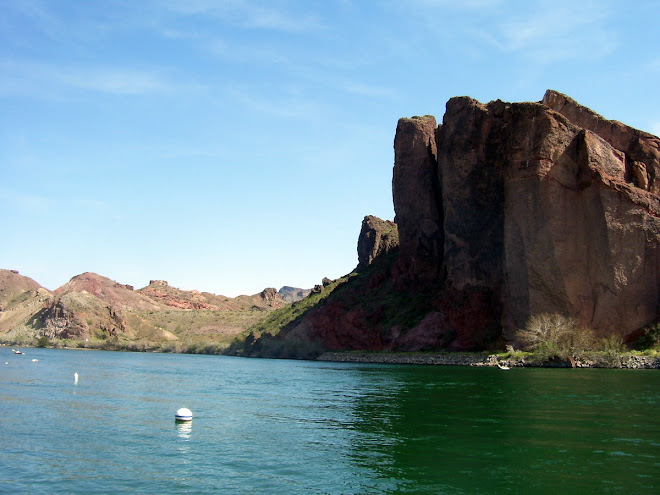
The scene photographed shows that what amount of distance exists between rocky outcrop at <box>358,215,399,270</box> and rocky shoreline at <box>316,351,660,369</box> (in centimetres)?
3061

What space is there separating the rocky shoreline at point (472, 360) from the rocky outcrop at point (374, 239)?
3061 cm

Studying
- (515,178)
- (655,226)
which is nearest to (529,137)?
(515,178)

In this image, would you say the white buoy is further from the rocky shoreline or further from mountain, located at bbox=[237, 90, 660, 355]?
mountain, located at bbox=[237, 90, 660, 355]

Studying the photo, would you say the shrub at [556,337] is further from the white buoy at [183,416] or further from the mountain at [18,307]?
the mountain at [18,307]

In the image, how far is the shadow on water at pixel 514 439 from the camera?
17781 mm

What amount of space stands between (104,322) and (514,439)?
14665cm

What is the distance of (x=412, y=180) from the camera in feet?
359

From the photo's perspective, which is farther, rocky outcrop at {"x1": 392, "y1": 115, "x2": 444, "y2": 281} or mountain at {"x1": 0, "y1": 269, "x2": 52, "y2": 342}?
mountain at {"x1": 0, "y1": 269, "x2": 52, "y2": 342}

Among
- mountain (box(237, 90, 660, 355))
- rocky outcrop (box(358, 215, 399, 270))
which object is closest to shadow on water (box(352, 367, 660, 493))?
mountain (box(237, 90, 660, 355))

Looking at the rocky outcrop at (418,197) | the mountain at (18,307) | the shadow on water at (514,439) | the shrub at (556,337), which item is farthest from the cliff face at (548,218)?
the mountain at (18,307)

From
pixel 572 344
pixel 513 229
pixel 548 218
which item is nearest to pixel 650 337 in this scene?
pixel 572 344

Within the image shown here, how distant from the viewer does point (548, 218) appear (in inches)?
2992

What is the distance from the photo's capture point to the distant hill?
14938 cm

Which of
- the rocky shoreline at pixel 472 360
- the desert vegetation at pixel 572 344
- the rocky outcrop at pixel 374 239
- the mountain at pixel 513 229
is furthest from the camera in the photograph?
the rocky outcrop at pixel 374 239
